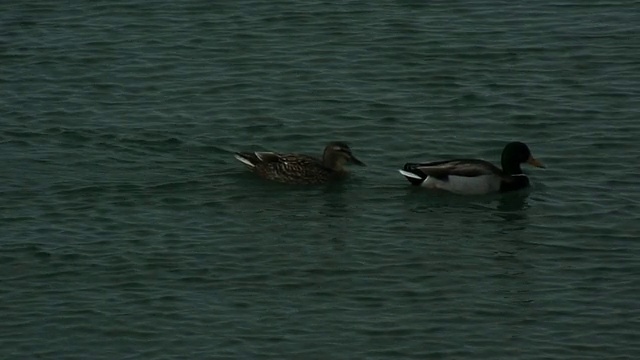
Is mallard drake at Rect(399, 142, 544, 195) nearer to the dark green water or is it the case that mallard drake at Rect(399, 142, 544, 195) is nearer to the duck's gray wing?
the duck's gray wing

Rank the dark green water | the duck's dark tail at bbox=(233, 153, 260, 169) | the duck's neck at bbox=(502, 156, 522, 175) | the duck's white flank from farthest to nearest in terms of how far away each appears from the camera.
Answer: the duck's dark tail at bbox=(233, 153, 260, 169) → the duck's neck at bbox=(502, 156, 522, 175) → the duck's white flank → the dark green water

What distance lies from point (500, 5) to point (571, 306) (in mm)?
9907

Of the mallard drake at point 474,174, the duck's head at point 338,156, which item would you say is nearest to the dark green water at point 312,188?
the mallard drake at point 474,174

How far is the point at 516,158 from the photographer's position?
1998 cm

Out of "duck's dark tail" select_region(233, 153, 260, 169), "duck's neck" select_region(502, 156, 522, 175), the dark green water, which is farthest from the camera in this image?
"duck's dark tail" select_region(233, 153, 260, 169)

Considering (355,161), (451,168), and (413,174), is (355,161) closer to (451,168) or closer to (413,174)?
(413,174)

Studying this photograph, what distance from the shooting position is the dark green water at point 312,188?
16.0m

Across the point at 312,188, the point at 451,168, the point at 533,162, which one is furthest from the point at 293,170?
the point at 533,162

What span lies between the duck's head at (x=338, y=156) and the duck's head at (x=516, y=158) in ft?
4.90

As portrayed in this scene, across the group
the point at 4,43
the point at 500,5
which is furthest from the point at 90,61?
the point at 500,5

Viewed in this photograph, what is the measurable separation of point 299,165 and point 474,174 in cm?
183

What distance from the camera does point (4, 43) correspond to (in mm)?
24859

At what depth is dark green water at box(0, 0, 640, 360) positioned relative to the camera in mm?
15977

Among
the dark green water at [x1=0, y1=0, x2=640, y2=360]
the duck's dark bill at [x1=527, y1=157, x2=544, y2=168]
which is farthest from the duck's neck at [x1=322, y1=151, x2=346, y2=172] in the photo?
the duck's dark bill at [x1=527, y1=157, x2=544, y2=168]
